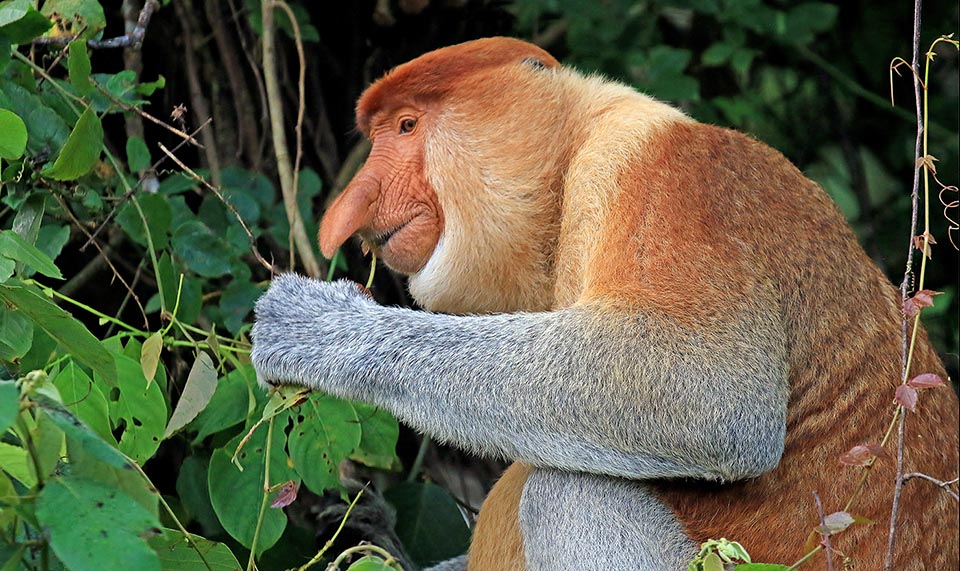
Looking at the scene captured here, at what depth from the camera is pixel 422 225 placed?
3488 mm

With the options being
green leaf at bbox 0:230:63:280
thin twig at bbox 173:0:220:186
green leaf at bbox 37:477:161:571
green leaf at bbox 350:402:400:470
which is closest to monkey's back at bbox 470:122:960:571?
green leaf at bbox 350:402:400:470

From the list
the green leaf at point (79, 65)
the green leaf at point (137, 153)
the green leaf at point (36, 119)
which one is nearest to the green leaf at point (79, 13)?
the green leaf at point (79, 65)

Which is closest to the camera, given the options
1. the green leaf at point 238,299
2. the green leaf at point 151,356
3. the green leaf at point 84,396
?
the green leaf at point 84,396

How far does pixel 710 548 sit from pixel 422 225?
161 centimetres

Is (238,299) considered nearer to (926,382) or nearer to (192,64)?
(192,64)

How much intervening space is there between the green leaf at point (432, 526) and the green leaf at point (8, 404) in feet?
8.14

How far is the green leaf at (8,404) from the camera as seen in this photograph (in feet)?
5.55

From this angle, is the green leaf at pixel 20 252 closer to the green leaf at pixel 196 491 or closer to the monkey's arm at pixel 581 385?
the monkey's arm at pixel 581 385

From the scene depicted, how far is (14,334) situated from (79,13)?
1.19 metres

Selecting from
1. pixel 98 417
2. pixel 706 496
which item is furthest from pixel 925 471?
pixel 98 417

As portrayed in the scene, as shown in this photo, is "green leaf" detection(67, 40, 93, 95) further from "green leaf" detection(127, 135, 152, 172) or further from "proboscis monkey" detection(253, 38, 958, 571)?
"proboscis monkey" detection(253, 38, 958, 571)

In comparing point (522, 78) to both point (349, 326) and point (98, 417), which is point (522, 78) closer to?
point (349, 326)

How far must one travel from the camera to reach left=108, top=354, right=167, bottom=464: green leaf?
2.85 metres

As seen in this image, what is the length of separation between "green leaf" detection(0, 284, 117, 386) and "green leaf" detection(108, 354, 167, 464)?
0.38 m
